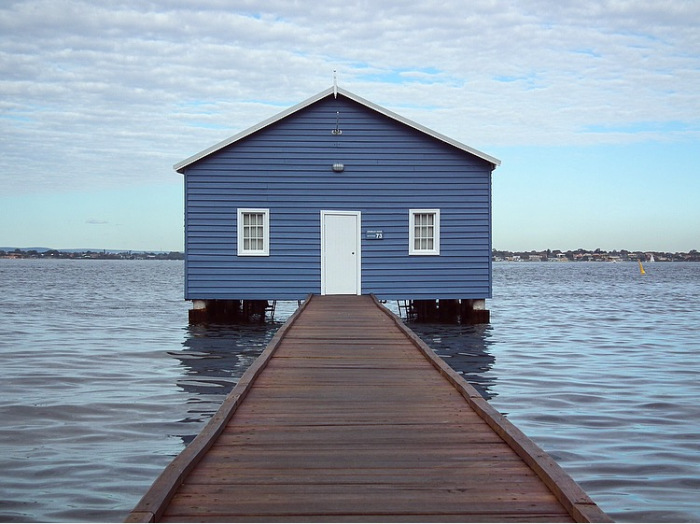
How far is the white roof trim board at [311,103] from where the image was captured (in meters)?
21.1

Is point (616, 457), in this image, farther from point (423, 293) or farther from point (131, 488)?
point (423, 293)

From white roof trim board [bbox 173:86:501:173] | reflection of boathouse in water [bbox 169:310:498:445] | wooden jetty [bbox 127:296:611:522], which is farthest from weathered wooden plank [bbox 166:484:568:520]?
white roof trim board [bbox 173:86:501:173]

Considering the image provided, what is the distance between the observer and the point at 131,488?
299 inches

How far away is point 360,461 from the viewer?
5.77 m

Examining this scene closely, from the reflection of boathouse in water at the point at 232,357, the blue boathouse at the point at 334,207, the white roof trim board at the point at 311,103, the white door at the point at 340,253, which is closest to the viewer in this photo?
the reflection of boathouse in water at the point at 232,357

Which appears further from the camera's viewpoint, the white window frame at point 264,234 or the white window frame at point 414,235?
the white window frame at point 414,235

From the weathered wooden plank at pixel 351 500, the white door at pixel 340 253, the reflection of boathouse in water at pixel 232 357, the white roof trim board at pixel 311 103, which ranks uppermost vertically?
the white roof trim board at pixel 311 103

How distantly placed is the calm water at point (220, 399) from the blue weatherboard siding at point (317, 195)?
1752 mm

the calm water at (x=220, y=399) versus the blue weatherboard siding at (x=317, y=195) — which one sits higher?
the blue weatherboard siding at (x=317, y=195)

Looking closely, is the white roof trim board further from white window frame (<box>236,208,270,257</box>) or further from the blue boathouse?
white window frame (<box>236,208,270,257</box>)

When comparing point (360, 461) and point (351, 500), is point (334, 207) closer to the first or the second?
point (360, 461)

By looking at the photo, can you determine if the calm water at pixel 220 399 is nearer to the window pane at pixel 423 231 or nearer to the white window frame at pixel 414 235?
the white window frame at pixel 414 235

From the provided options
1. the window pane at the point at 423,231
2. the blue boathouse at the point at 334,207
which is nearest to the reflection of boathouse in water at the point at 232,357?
the blue boathouse at the point at 334,207

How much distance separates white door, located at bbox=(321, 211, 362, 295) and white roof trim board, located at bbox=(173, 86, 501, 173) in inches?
108
